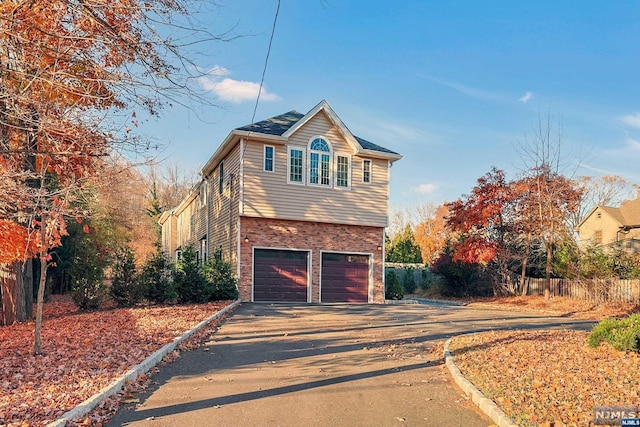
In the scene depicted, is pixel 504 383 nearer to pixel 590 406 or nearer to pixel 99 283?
pixel 590 406

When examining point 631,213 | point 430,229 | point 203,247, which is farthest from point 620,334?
point 430,229

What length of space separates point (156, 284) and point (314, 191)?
6885mm

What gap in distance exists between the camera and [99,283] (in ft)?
49.2

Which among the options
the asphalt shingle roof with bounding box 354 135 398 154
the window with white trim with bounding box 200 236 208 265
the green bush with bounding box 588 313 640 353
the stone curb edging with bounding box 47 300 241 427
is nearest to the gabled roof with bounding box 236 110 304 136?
the asphalt shingle roof with bounding box 354 135 398 154

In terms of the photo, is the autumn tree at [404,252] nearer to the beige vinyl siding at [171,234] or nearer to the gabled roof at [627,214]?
the gabled roof at [627,214]

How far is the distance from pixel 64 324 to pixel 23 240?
133 inches

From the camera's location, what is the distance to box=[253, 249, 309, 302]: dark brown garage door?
1770 cm

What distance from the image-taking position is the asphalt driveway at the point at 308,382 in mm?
5035

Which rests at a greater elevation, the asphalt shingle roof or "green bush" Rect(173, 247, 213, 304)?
the asphalt shingle roof

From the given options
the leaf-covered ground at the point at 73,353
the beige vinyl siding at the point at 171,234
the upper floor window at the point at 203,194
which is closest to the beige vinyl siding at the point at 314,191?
the leaf-covered ground at the point at 73,353

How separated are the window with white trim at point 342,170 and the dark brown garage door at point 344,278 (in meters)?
2.93

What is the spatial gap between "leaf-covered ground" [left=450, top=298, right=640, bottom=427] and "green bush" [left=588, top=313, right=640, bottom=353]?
14 cm

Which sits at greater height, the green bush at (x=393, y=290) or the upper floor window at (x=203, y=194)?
the upper floor window at (x=203, y=194)

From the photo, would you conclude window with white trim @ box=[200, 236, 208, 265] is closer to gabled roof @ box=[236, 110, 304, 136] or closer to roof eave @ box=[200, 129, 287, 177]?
roof eave @ box=[200, 129, 287, 177]
